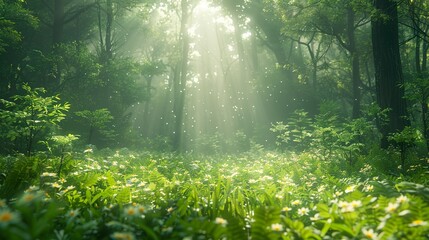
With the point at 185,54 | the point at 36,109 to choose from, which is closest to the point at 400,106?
the point at 36,109

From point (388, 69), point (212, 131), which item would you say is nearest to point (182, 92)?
point (212, 131)

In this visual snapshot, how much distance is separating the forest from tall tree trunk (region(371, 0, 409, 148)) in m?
0.04

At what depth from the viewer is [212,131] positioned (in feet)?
102

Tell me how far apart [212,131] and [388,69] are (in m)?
23.2

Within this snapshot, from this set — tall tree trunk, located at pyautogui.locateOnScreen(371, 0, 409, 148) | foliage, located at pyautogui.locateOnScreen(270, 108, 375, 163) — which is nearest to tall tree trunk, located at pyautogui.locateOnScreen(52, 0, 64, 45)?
foliage, located at pyautogui.locateOnScreen(270, 108, 375, 163)

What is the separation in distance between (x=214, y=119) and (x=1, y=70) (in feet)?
62.5

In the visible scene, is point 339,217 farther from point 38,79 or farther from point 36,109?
point 38,79

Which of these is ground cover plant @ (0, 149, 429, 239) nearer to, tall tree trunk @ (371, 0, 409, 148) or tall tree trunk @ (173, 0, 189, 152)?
tall tree trunk @ (371, 0, 409, 148)

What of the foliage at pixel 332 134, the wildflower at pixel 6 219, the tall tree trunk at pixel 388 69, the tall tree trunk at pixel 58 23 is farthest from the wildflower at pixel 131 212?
the tall tree trunk at pixel 58 23

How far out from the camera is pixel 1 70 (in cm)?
1620

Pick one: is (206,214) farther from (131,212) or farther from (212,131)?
(212,131)

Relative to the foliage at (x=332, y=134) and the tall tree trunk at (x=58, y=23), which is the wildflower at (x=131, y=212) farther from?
the tall tree trunk at (x=58, y=23)

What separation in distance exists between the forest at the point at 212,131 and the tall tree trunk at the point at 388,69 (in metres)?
0.04

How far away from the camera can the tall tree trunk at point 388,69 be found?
26.9 feet
